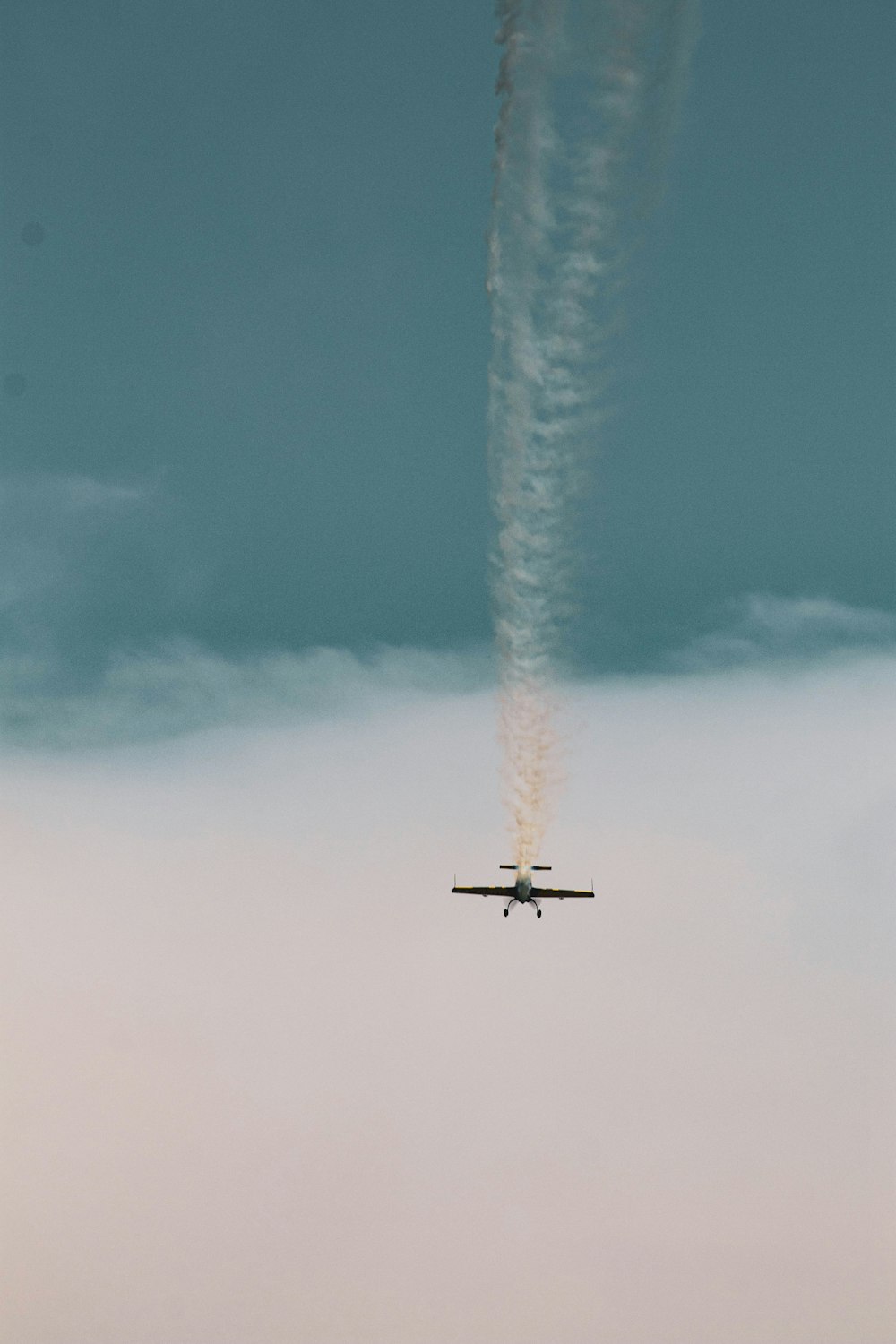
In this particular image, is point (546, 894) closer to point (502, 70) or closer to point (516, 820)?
point (516, 820)

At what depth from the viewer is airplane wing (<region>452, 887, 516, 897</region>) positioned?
247 feet

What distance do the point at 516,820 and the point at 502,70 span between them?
28.2 metres

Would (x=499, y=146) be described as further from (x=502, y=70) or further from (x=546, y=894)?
(x=546, y=894)

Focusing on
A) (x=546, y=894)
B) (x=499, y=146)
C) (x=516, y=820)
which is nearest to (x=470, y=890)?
(x=546, y=894)

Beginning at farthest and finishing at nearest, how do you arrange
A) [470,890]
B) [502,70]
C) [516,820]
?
[470,890], [516,820], [502,70]

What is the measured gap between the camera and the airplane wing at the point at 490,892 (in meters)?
75.4

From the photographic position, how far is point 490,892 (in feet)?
250

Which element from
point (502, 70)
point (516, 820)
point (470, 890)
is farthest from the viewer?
point (470, 890)

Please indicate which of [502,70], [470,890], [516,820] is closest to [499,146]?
[502,70]

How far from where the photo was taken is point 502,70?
4850 cm

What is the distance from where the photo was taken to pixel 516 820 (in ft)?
217

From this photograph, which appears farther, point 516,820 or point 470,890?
point 470,890

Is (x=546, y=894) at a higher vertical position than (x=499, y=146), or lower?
lower

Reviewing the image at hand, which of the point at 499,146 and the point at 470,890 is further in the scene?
the point at 470,890
